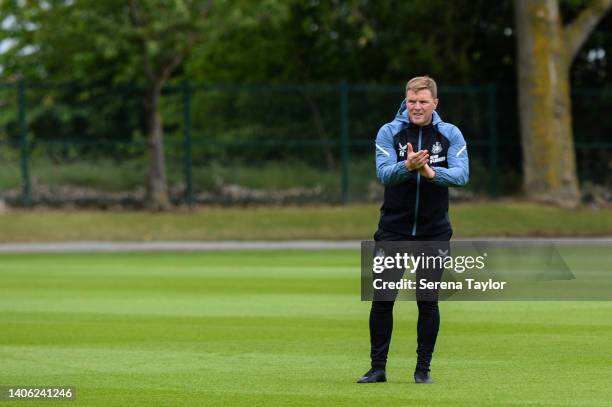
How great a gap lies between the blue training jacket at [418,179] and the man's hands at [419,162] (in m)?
0.16

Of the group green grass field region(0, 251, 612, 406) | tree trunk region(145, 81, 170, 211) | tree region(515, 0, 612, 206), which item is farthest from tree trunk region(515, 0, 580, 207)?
green grass field region(0, 251, 612, 406)

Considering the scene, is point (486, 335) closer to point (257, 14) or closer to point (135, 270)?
point (135, 270)

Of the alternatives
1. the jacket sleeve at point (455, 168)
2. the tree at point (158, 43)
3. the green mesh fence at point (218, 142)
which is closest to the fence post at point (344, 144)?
the green mesh fence at point (218, 142)

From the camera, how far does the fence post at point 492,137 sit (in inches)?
1226

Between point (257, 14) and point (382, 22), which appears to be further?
point (382, 22)

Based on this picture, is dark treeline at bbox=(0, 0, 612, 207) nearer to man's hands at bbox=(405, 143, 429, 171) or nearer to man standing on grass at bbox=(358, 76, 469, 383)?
man standing on grass at bbox=(358, 76, 469, 383)

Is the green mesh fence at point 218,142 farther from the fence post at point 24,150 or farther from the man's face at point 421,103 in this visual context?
the man's face at point 421,103

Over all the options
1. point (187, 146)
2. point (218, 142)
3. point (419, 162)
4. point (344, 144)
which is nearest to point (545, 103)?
point (344, 144)

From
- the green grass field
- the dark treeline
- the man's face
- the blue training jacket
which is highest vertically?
the dark treeline

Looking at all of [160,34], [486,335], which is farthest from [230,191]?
[486,335]

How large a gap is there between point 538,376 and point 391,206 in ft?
5.10

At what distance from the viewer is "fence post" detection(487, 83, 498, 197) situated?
3114cm

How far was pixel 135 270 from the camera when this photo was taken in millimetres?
19172

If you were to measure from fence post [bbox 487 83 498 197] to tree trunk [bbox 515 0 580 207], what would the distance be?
1.07 meters
